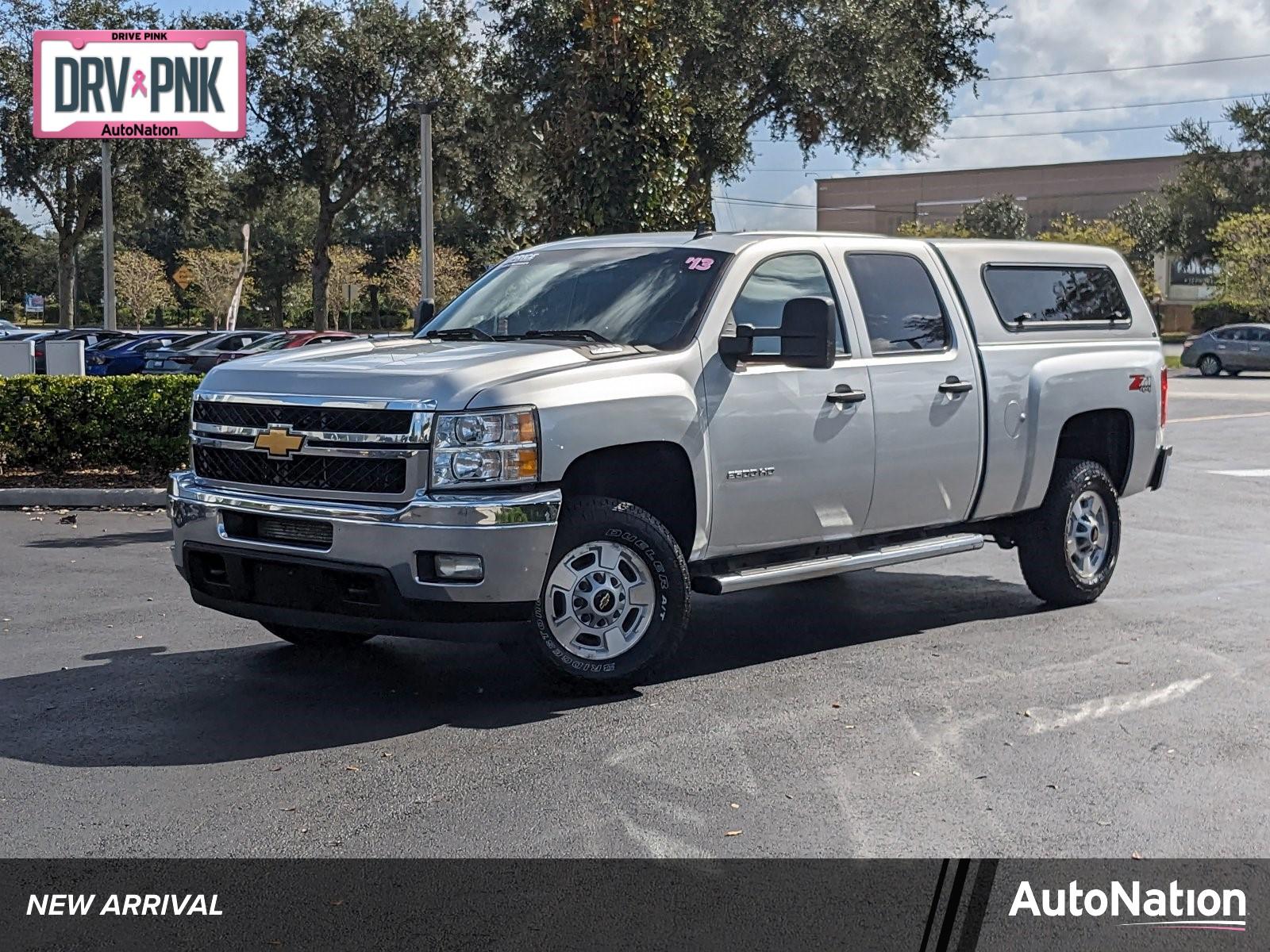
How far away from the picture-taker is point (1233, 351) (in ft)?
134

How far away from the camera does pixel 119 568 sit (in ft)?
33.0

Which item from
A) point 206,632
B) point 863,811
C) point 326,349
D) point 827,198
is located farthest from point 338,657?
point 827,198

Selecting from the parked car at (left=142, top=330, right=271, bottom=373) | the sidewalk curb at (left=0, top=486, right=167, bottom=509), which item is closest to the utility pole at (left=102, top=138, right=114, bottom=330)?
the parked car at (left=142, top=330, right=271, bottom=373)

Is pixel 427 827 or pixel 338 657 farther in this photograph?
pixel 338 657

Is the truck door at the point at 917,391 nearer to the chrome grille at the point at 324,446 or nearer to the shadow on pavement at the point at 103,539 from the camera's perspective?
the chrome grille at the point at 324,446

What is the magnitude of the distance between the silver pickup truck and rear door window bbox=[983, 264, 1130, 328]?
3cm

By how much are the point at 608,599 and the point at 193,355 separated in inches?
1028

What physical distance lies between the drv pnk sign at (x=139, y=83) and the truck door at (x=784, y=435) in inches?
1117

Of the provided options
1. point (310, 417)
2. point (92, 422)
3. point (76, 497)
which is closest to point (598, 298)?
point (310, 417)

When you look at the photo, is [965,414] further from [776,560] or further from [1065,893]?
[1065,893]

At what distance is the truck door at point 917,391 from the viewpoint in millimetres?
7711

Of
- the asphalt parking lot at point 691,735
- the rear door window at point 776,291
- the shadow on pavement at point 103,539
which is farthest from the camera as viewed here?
the shadow on pavement at point 103,539

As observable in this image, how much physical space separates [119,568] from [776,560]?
15.8ft

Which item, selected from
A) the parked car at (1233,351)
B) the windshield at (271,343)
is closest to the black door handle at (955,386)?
the windshield at (271,343)
